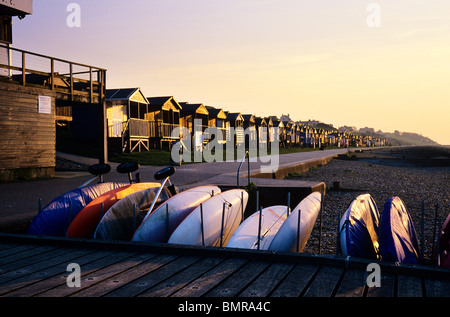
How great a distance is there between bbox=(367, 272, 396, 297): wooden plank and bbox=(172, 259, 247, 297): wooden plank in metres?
1.14

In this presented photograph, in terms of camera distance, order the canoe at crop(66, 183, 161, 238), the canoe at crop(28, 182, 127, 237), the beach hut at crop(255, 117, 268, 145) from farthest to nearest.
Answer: the beach hut at crop(255, 117, 268, 145), the canoe at crop(28, 182, 127, 237), the canoe at crop(66, 183, 161, 238)

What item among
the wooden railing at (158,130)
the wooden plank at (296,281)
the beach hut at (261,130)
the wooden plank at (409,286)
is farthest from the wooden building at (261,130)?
the wooden plank at (409,286)

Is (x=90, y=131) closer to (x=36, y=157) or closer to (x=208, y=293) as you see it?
(x=36, y=157)

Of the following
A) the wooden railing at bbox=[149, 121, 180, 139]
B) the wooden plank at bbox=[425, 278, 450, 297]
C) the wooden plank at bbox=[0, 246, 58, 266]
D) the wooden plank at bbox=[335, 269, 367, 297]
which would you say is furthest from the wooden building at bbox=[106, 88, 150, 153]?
the wooden plank at bbox=[425, 278, 450, 297]

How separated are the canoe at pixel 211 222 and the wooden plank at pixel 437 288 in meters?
2.31

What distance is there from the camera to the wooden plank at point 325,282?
286 cm

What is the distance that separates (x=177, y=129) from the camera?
116ft

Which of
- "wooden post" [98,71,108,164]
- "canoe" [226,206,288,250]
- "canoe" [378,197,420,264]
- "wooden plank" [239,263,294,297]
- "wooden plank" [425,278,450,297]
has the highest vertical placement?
"wooden post" [98,71,108,164]

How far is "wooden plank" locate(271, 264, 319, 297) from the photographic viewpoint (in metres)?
2.88

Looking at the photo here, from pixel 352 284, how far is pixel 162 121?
103 feet

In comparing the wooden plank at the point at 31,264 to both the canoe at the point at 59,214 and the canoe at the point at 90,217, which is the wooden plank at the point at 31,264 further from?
the canoe at the point at 59,214

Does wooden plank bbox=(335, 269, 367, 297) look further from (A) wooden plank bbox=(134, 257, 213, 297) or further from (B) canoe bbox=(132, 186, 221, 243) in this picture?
(B) canoe bbox=(132, 186, 221, 243)
